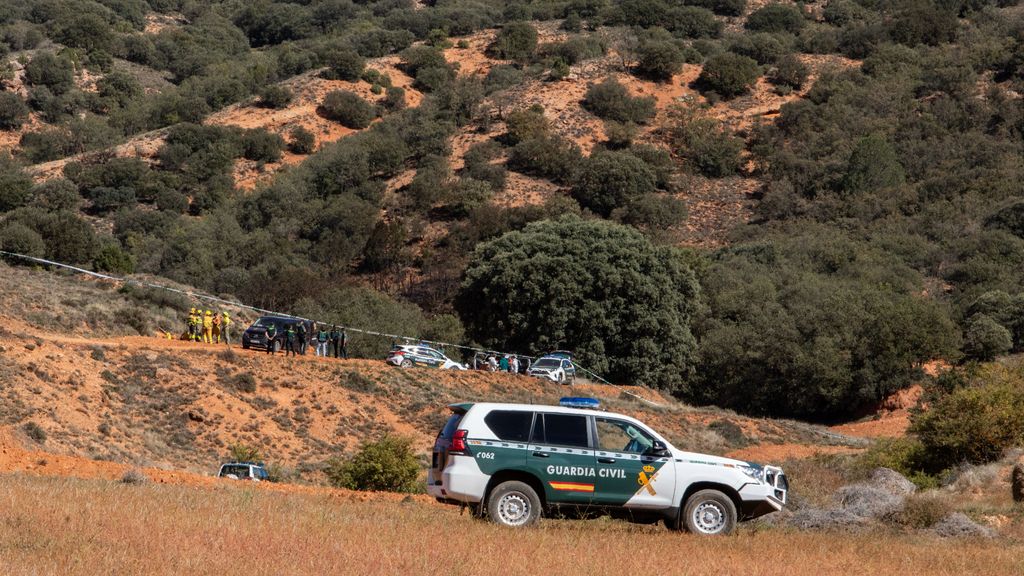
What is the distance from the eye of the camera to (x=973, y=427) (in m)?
25.2

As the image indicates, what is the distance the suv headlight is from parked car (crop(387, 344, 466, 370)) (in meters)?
27.8

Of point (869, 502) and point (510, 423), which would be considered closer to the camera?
point (510, 423)

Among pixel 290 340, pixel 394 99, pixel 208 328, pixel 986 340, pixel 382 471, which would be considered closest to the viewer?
pixel 382 471

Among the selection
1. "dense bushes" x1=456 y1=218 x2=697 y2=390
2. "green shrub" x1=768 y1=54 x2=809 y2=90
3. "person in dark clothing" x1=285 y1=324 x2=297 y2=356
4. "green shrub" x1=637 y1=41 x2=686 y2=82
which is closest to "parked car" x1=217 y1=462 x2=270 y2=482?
"person in dark clothing" x1=285 y1=324 x2=297 y2=356

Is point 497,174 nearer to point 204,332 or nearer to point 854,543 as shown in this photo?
point 204,332

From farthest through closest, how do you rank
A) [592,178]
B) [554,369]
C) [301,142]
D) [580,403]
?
[301,142]
[592,178]
[554,369]
[580,403]

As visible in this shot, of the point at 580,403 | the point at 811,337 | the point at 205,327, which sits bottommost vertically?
the point at 580,403

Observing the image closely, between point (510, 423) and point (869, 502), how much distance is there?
7371 millimetres

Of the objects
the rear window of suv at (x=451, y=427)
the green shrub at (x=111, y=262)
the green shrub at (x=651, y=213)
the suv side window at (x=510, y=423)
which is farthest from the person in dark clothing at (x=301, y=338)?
the green shrub at (x=651, y=213)

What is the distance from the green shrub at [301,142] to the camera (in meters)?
90.9

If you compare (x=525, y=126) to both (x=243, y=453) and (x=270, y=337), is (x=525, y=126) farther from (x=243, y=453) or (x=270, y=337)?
(x=243, y=453)

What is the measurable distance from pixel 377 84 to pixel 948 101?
46.3 metres

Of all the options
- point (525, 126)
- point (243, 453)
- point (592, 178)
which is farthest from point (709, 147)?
point (243, 453)

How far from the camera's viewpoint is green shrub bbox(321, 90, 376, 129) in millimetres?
95688
